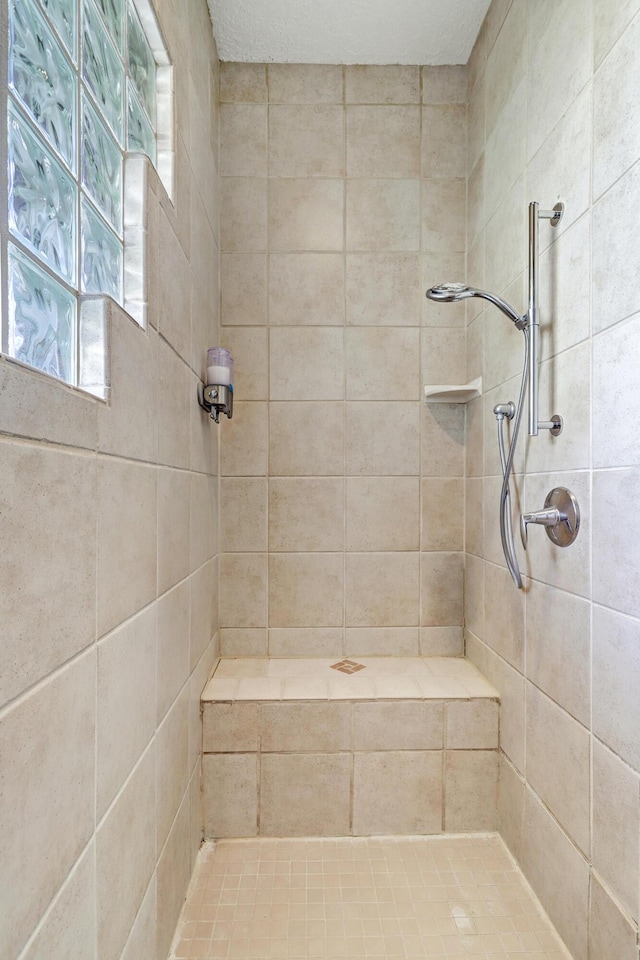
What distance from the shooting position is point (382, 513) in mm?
2000

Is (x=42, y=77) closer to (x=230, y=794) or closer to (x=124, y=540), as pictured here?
(x=124, y=540)

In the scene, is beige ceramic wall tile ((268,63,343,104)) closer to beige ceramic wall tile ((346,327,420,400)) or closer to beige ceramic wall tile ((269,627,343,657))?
beige ceramic wall tile ((346,327,420,400))

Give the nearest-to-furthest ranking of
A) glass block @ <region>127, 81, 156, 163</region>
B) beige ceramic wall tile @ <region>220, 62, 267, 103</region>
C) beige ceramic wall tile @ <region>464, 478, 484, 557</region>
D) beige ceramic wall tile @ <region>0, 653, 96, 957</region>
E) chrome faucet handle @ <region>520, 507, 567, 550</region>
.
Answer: beige ceramic wall tile @ <region>0, 653, 96, 957</region> → glass block @ <region>127, 81, 156, 163</region> → chrome faucet handle @ <region>520, 507, 567, 550</region> → beige ceramic wall tile @ <region>464, 478, 484, 557</region> → beige ceramic wall tile @ <region>220, 62, 267, 103</region>

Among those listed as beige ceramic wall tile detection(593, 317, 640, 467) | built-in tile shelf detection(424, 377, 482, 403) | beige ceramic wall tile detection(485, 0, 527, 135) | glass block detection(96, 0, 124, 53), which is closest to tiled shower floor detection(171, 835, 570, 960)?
beige ceramic wall tile detection(593, 317, 640, 467)

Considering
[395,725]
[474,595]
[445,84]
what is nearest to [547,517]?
[474,595]

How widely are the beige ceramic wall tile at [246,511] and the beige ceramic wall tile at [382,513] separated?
1.07 feet

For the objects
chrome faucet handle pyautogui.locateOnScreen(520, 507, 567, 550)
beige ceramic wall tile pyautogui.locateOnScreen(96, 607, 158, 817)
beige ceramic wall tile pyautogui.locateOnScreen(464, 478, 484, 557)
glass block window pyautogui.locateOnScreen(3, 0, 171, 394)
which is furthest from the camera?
beige ceramic wall tile pyautogui.locateOnScreen(464, 478, 484, 557)

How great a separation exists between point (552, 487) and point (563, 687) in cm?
47

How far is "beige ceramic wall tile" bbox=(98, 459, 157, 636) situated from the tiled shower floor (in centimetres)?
89

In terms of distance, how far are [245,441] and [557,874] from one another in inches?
61.3

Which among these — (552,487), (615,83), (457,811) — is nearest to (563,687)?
(552,487)

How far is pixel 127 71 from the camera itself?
3.48ft

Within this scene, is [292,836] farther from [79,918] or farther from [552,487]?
[552,487]

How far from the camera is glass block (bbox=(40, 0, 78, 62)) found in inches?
30.1
